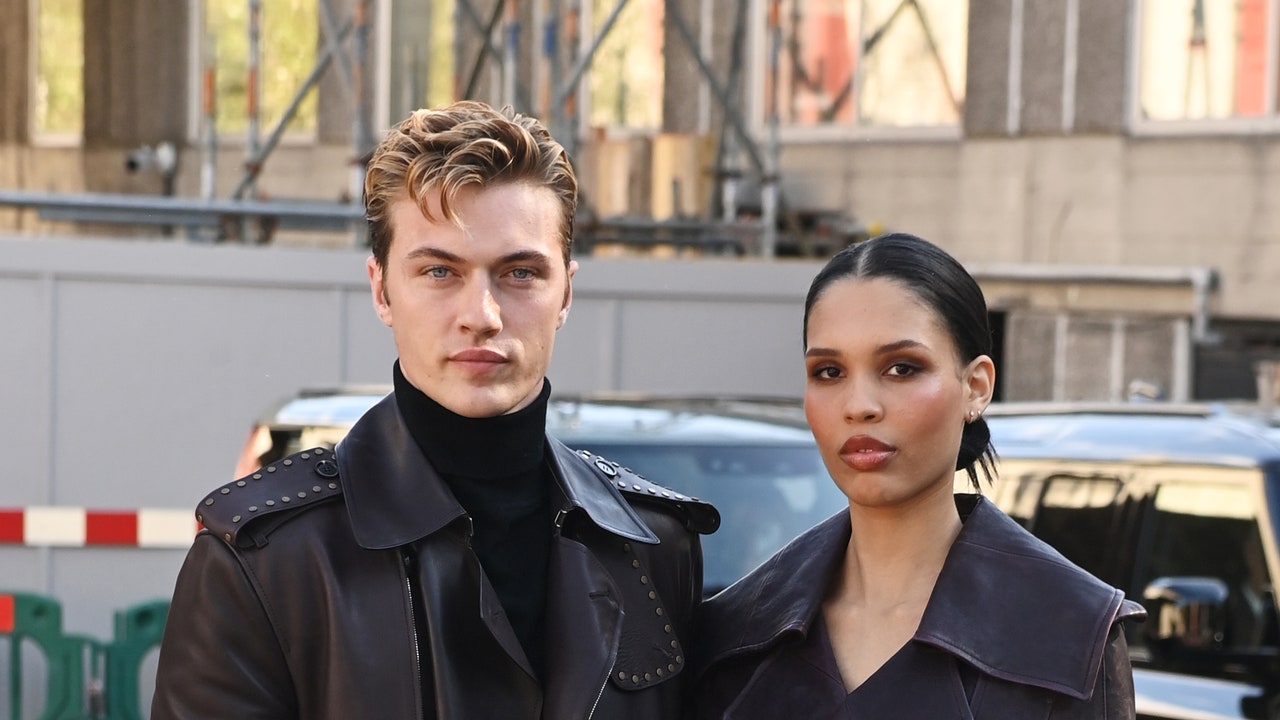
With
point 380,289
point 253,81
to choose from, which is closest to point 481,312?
point 380,289

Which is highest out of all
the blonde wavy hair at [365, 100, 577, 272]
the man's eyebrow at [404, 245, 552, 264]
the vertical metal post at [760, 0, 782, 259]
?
the vertical metal post at [760, 0, 782, 259]

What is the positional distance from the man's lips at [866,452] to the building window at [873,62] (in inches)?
481

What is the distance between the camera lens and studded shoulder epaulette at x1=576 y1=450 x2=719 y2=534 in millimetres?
2889

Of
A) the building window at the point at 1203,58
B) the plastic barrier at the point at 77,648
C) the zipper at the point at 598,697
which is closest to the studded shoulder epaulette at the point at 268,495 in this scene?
the zipper at the point at 598,697

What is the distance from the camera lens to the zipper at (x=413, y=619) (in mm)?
2439

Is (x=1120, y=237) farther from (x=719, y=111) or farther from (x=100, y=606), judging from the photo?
(x=100, y=606)

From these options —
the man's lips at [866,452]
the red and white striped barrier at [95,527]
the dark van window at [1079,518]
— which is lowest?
the red and white striped barrier at [95,527]

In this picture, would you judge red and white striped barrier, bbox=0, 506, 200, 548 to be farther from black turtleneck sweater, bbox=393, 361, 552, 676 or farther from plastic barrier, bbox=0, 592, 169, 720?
black turtleneck sweater, bbox=393, 361, 552, 676

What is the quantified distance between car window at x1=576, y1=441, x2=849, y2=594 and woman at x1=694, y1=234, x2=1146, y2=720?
2.33 m

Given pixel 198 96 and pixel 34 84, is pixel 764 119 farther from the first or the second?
pixel 34 84

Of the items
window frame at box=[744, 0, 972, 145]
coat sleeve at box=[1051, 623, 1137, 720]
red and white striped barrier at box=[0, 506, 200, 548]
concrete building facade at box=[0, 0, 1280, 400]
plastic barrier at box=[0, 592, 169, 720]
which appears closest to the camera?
coat sleeve at box=[1051, 623, 1137, 720]

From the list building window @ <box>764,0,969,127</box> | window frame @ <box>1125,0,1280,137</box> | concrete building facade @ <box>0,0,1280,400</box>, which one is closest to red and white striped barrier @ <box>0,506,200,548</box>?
concrete building facade @ <box>0,0,1280,400</box>

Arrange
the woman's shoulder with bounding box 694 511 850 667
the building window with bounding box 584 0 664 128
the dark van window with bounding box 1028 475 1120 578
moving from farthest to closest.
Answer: the building window with bounding box 584 0 664 128 < the dark van window with bounding box 1028 475 1120 578 < the woman's shoulder with bounding box 694 511 850 667

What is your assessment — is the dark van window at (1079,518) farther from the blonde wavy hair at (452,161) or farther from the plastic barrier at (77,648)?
the plastic barrier at (77,648)
